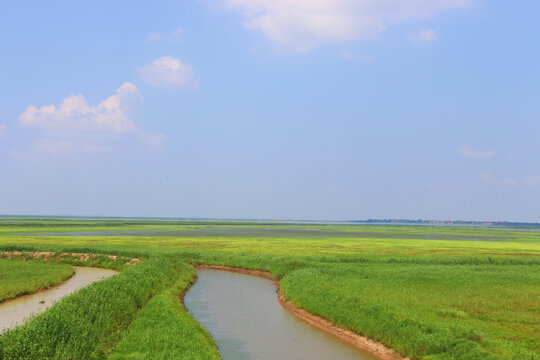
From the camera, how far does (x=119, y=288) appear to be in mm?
20422

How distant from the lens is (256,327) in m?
19.6

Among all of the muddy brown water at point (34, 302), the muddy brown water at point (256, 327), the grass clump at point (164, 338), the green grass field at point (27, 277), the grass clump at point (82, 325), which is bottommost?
the muddy brown water at point (256, 327)

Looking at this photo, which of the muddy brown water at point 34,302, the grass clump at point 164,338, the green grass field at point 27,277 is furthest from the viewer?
the green grass field at point 27,277

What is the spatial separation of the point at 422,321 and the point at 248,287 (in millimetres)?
16549

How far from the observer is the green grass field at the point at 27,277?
25120 millimetres

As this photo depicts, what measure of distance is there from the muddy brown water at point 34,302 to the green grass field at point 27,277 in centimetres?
47

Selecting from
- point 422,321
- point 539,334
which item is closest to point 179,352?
point 422,321

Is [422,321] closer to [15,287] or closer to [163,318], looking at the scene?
[163,318]

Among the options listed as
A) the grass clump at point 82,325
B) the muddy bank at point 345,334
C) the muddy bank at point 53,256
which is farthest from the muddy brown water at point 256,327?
the muddy bank at point 53,256

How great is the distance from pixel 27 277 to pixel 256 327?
20.2 metres

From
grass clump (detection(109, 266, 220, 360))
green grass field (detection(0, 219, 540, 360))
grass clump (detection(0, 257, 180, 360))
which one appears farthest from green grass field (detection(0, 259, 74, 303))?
grass clump (detection(109, 266, 220, 360))

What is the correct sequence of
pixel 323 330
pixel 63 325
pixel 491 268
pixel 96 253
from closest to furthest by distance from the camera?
pixel 63 325 → pixel 323 330 → pixel 491 268 → pixel 96 253

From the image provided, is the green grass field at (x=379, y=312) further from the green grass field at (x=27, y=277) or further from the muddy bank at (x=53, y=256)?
the muddy bank at (x=53, y=256)

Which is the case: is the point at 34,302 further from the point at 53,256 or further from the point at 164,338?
the point at 53,256
